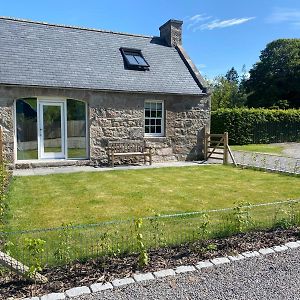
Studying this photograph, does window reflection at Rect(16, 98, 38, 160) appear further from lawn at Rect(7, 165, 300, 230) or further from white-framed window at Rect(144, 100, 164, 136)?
white-framed window at Rect(144, 100, 164, 136)

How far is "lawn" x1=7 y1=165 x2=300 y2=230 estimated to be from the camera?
6.26 metres

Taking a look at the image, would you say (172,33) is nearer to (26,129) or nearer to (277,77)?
(26,129)

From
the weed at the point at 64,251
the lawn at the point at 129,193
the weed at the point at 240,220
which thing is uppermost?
the weed at the point at 240,220

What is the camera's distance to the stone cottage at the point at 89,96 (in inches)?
478

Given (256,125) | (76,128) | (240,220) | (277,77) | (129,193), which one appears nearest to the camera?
(240,220)

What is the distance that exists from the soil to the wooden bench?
8724 millimetres

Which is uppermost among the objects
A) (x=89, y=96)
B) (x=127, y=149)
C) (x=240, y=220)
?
(x=89, y=96)

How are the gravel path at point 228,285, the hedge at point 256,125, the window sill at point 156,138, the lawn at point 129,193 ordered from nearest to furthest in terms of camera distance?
1. the gravel path at point 228,285
2. the lawn at point 129,193
3. the window sill at point 156,138
4. the hedge at point 256,125

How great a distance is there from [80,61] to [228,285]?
12.2 metres

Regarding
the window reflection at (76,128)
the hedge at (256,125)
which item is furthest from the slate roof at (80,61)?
the hedge at (256,125)

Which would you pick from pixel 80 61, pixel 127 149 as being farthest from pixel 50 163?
pixel 80 61

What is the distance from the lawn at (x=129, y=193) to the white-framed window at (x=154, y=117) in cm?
317

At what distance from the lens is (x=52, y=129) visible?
1263 cm

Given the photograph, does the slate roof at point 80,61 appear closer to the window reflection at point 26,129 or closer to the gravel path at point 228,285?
the window reflection at point 26,129
